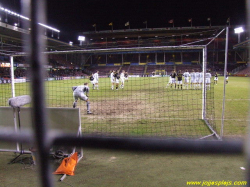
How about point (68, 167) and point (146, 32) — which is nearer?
point (68, 167)

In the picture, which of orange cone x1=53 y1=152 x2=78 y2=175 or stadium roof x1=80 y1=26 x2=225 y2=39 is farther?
stadium roof x1=80 y1=26 x2=225 y2=39

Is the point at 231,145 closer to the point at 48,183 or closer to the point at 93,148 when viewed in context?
the point at 93,148

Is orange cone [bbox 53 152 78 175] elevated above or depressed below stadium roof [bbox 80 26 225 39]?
below

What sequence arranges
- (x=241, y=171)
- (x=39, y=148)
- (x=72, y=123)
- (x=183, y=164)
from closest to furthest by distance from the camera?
(x=39, y=148)
(x=241, y=171)
(x=183, y=164)
(x=72, y=123)

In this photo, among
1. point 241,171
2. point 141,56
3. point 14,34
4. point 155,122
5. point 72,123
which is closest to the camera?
point 241,171

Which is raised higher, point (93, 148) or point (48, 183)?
point (93, 148)

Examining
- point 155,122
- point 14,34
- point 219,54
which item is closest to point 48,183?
point 155,122

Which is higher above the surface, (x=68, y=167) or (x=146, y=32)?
(x=146, y=32)

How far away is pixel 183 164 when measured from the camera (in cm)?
403

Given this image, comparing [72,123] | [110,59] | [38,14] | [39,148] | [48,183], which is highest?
[110,59]

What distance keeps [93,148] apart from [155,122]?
22.5 feet

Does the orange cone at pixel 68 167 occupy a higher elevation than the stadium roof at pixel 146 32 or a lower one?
lower

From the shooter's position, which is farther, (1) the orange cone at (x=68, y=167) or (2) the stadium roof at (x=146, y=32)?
(2) the stadium roof at (x=146, y=32)

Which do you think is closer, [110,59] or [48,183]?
[48,183]
